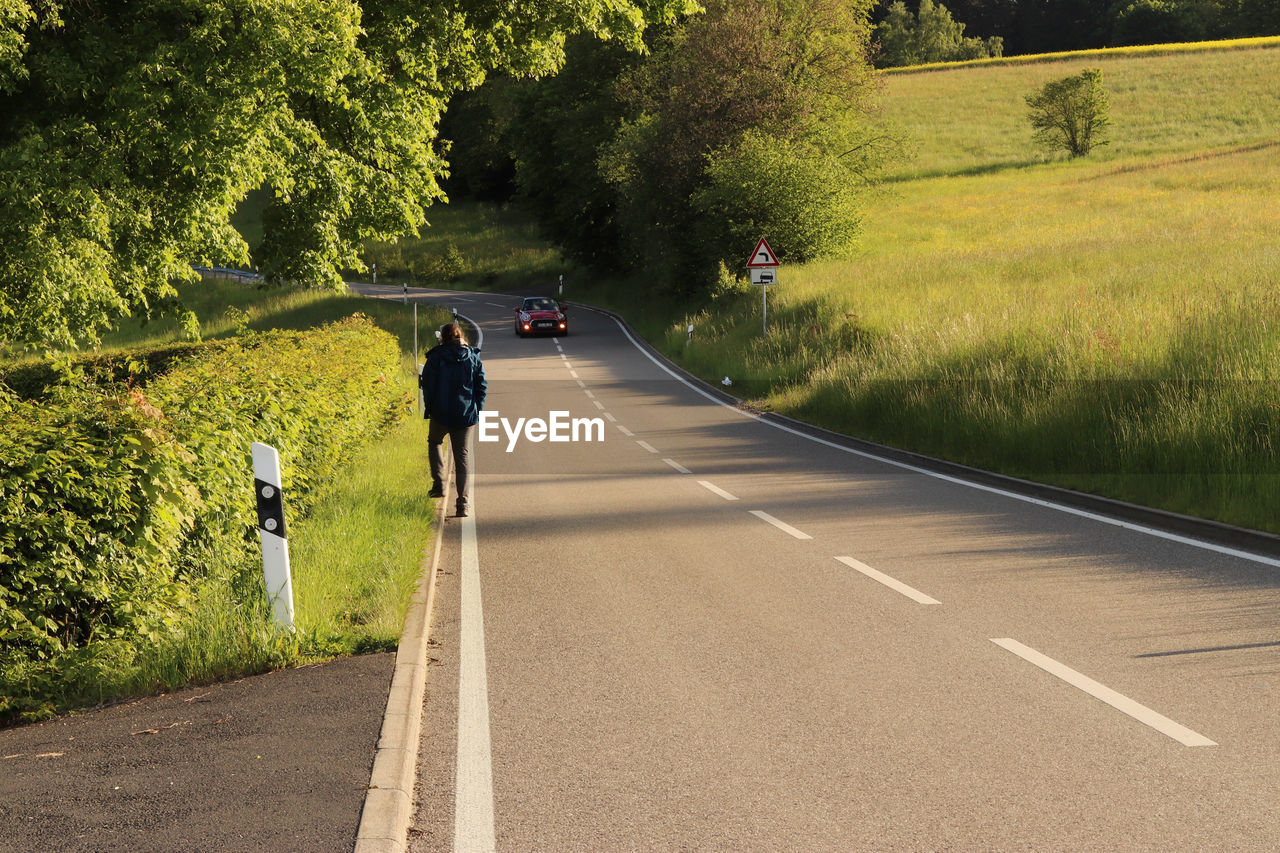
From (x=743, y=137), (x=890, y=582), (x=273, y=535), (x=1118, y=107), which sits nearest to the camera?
(x=273, y=535)

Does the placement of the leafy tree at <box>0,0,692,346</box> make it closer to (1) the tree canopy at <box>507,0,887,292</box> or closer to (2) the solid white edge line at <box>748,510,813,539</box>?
(2) the solid white edge line at <box>748,510,813,539</box>

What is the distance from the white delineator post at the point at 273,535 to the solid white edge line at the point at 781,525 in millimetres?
5155

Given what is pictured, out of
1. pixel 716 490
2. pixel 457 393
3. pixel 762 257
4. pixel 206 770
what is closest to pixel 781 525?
pixel 716 490

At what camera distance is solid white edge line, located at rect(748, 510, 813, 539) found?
10.6 metres

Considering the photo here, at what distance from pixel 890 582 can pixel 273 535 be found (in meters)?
4.30

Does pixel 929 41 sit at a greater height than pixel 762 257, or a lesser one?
greater

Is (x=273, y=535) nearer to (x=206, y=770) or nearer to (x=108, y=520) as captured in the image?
(x=108, y=520)

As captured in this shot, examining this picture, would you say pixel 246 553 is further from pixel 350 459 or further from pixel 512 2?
pixel 512 2

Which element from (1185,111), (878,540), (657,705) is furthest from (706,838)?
(1185,111)

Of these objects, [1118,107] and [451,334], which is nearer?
[451,334]

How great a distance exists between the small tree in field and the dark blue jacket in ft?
213

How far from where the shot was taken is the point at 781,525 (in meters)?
11.2

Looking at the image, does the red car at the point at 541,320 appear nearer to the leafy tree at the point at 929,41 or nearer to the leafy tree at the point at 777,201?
the leafy tree at the point at 777,201

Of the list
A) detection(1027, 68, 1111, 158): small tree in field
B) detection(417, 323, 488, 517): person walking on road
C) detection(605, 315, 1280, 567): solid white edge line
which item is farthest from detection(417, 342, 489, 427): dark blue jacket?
detection(1027, 68, 1111, 158): small tree in field
